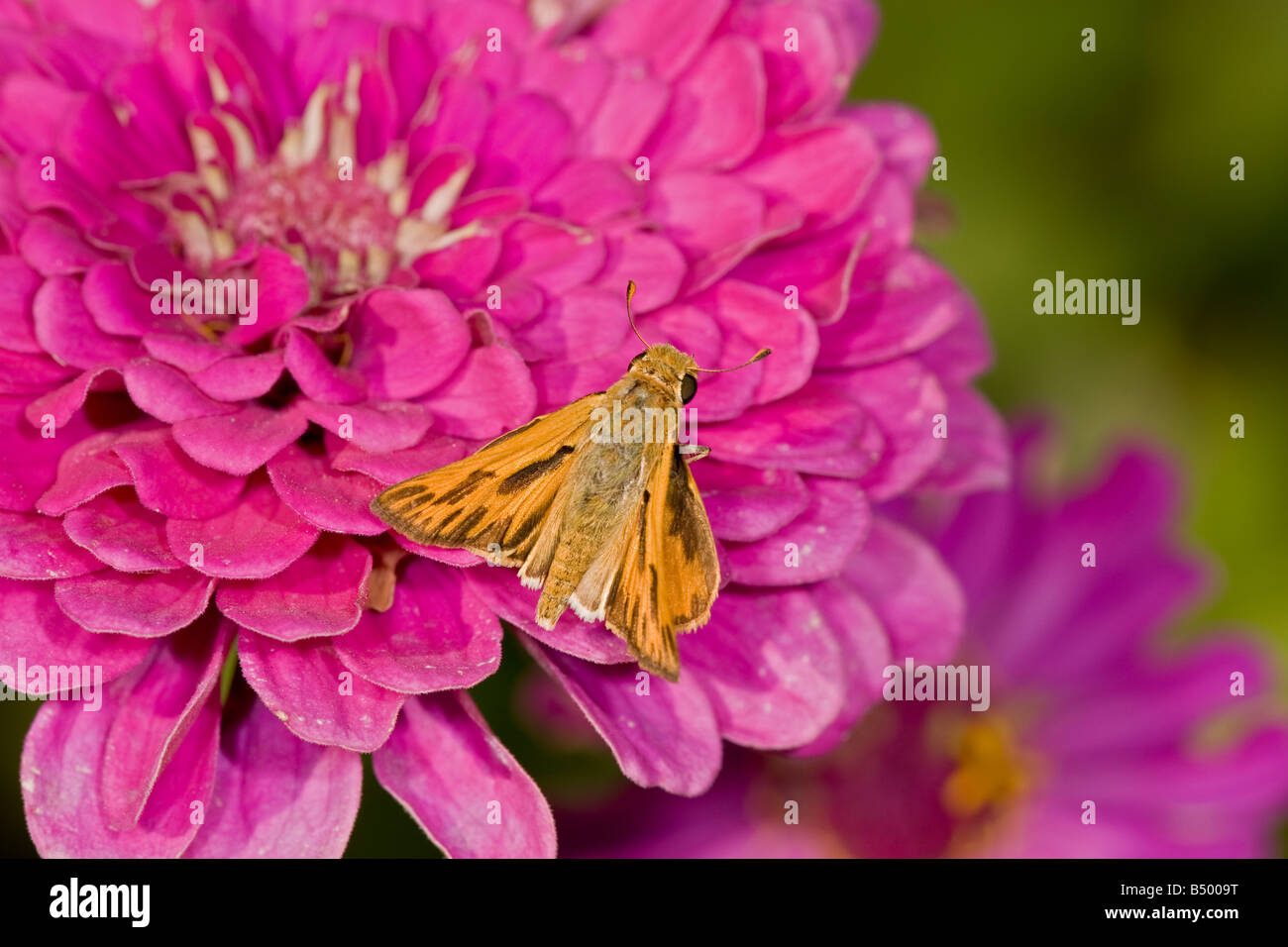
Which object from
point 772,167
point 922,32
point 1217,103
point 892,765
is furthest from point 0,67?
point 1217,103

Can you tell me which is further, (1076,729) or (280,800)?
(1076,729)

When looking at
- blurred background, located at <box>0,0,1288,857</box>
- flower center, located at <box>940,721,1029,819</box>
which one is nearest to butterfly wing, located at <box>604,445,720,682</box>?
flower center, located at <box>940,721,1029,819</box>

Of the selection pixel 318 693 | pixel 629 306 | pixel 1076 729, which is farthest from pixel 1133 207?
pixel 318 693

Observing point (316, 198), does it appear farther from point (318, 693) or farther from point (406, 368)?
point (318, 693)

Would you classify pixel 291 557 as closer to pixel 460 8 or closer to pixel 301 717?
pixel 301 717

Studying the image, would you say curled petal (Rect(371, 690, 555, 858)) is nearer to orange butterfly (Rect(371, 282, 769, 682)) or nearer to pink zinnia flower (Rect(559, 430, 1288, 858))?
orange butterfly (Rect(371, 282, 769, 682))

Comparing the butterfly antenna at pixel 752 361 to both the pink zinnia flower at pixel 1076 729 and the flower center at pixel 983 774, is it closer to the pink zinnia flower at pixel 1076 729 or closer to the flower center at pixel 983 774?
the pink zinnia flower at pixel 1076 729
